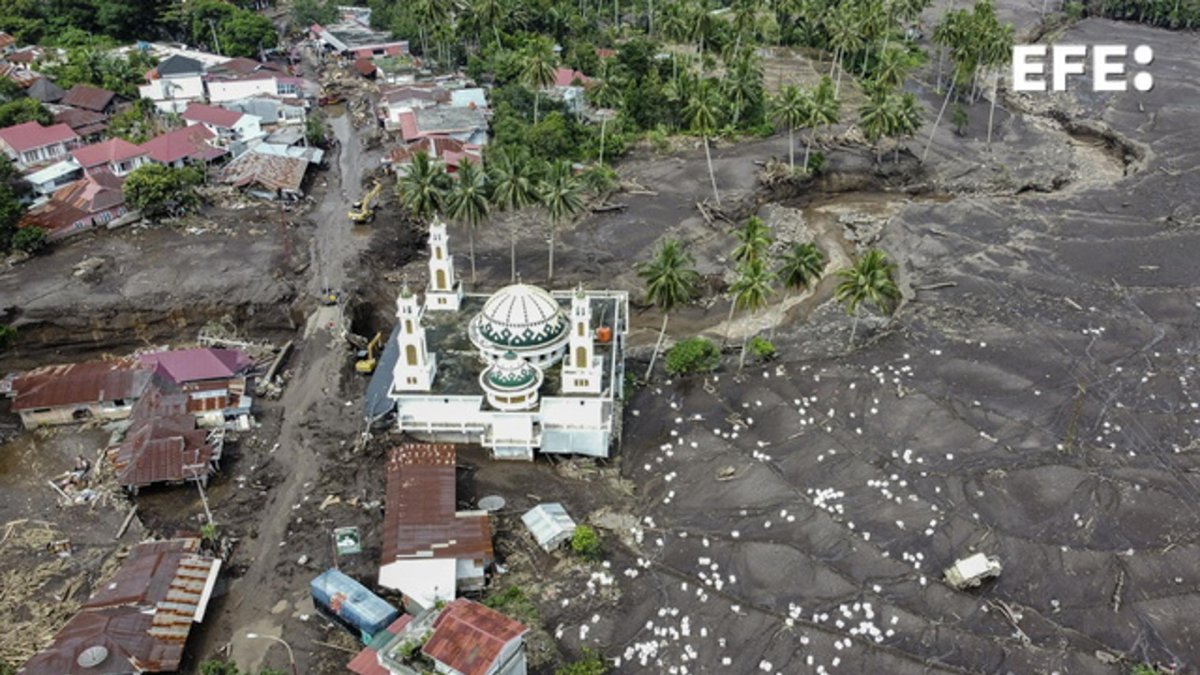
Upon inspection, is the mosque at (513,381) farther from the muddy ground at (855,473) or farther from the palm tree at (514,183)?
the palm tree at (514,183)

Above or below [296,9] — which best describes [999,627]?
below

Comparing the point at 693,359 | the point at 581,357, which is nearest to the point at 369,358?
the point at 581,357

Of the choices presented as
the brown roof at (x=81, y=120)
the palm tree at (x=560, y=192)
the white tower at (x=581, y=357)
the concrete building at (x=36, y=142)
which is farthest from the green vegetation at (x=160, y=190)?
the white tower at (x=581, y=357)

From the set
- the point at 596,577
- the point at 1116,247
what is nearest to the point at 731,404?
the point at 596,577

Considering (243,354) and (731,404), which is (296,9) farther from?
(731,404)

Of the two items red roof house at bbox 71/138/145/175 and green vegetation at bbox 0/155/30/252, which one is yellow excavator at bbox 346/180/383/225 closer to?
red roof house at bbox 71/138/145/175

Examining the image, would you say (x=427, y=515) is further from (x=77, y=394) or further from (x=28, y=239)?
(x=28, y=239)

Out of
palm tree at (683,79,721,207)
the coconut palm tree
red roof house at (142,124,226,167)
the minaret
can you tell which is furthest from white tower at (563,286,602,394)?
red roof house at (142,124,226,167)
